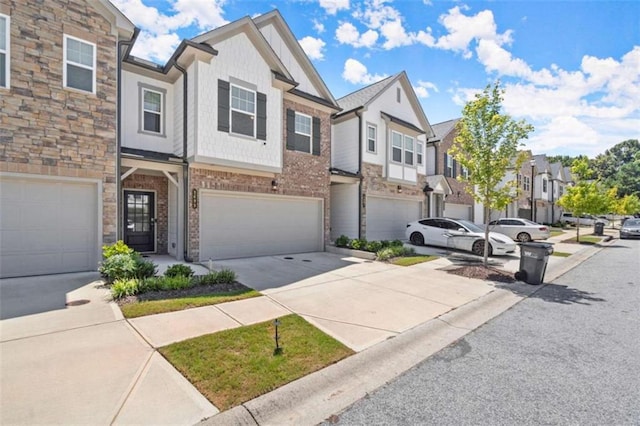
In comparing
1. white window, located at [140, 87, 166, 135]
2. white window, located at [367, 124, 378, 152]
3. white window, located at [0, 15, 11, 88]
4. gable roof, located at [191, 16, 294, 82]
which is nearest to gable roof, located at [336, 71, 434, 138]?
white window, located at [367, 124, 378, 152]

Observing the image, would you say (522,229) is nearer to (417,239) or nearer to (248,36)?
(417,239)

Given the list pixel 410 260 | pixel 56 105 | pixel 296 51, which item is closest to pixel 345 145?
pixel 296 51

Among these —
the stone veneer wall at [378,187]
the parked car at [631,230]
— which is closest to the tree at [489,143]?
the stone veneer wall at [378,187]

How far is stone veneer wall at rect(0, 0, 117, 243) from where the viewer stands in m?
7.32

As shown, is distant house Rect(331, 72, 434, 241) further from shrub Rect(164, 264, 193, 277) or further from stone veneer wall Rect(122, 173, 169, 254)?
shrub Rect(164, 264, 193, 277)

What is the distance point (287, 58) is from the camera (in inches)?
523

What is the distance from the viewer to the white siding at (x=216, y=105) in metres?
9.82

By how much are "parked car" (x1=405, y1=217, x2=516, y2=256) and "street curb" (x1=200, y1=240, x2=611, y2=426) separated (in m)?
8.20

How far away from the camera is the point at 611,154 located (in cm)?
7625

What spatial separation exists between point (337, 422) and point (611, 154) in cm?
10303

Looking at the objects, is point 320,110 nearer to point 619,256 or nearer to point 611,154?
point 619,256

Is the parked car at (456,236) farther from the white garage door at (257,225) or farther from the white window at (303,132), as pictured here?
the white window at (303,132)

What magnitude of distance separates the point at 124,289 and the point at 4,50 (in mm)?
6367

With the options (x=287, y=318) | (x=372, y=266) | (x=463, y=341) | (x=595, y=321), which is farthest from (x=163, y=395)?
(x=372, y=266)
